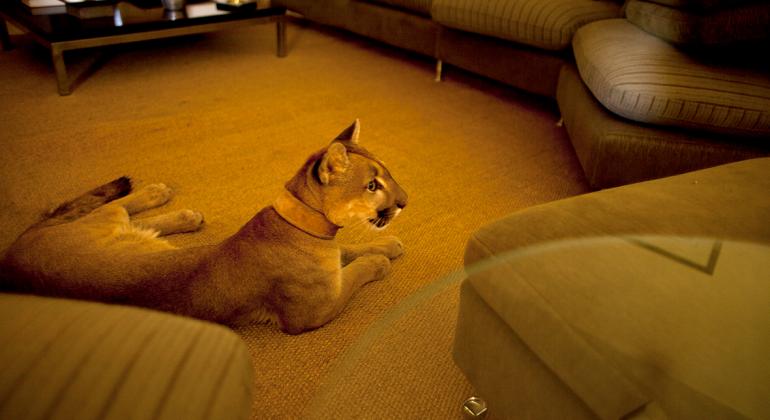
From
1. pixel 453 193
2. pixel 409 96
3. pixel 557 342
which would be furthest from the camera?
pixel 409 96

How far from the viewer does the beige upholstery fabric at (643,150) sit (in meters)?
1.68

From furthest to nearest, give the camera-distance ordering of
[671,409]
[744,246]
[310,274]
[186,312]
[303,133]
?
1. [303,133]
2. [310,274]
3. [186,312]
4. [744,246]
5. [671,409]

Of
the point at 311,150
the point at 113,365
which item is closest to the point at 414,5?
the point at 311,150

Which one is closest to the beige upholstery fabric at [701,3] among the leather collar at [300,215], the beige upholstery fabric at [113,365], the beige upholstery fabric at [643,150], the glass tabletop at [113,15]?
the beige upholstery fabric at [643,150]

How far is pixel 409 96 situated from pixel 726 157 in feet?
5.45

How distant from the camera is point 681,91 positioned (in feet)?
5.30

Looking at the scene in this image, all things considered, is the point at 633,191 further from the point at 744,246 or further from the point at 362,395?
the point at 362,395

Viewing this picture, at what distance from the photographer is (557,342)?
0.77 metres

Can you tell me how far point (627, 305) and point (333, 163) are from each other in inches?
28.3

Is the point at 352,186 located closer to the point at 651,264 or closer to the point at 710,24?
the point at 651,264

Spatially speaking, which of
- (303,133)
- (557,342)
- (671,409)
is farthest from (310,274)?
(303,133)

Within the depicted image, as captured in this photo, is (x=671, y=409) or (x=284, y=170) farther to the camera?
(x=284, y=170)

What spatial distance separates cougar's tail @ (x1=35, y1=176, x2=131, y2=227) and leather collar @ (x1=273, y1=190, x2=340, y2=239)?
657mm

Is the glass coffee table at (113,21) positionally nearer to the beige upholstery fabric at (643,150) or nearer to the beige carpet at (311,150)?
the beige carpet at (311,150)
